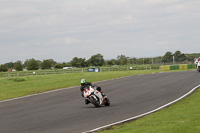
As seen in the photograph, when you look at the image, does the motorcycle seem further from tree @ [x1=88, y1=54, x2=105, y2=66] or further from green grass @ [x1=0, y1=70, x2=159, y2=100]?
tree @ [x1=88, y1=54, x2=105, y2=66]

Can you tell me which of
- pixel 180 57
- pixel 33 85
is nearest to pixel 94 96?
pixel 33 85

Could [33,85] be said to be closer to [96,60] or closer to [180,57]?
[180,57]

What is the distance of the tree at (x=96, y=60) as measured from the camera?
121062 mm

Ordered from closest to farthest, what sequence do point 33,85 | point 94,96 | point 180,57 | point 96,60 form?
point 94,96
point 33,85
point 180,57
point 96,60

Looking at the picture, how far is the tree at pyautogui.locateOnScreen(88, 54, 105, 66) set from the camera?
12106cm

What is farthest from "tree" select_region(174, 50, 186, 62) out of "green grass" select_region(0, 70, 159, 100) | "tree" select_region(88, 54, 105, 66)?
"green grass" select_region(0, 70, 159, 100)

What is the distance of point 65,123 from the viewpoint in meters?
10.7

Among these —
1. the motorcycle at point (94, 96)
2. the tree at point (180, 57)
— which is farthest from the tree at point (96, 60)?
the motorcycle at point (94, 96)

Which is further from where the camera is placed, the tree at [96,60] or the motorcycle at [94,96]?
the tree at [96,60]

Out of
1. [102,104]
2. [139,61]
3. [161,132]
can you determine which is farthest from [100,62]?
[161,132]

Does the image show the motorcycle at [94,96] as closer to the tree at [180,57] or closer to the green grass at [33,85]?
the green grass at [33,85]

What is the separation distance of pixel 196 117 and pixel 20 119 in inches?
258

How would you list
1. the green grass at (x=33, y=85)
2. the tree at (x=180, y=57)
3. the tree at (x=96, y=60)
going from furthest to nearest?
1. the tree at (x=96, y=60)
2. the tree at (x=180, y=57)
3. the green grass at (x=33, y=85)

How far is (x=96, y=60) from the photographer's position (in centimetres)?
12125
